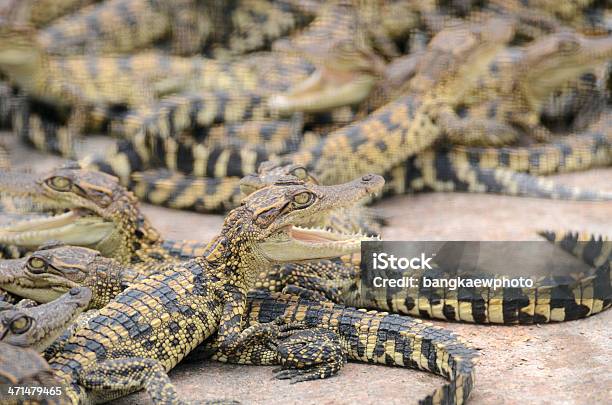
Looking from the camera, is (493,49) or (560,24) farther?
(560,24)

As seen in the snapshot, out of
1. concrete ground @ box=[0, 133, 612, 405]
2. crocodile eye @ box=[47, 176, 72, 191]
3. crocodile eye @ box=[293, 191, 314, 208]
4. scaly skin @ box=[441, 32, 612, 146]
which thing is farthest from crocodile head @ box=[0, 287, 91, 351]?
scaly skin @ box=[441, 32, 612, 146]

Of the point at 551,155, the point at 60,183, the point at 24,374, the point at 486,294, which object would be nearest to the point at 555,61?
A: the point at 551,155

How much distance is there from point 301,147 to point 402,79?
2.66 feet

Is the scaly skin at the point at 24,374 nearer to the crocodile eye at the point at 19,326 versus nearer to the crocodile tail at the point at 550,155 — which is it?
the crocodile eye at the point at 19,326

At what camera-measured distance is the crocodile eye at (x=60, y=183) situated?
4.32 meters

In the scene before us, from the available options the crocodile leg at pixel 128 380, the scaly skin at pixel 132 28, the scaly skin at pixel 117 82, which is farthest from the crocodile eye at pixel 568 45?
the crocodile leg at pixel 128 380

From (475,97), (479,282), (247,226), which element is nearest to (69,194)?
(247,226)

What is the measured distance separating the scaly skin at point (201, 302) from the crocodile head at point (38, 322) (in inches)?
6.0

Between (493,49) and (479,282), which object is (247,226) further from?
(493,49)

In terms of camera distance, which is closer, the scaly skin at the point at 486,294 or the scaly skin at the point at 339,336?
the scaly skin at the point at 339,336

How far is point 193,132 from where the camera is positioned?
18.8 feet

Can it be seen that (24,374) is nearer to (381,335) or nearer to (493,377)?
(381,335)

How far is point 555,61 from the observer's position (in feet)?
20.5

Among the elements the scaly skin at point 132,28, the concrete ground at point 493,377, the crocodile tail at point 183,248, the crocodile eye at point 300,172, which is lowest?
the concrete ground at point 493,377
